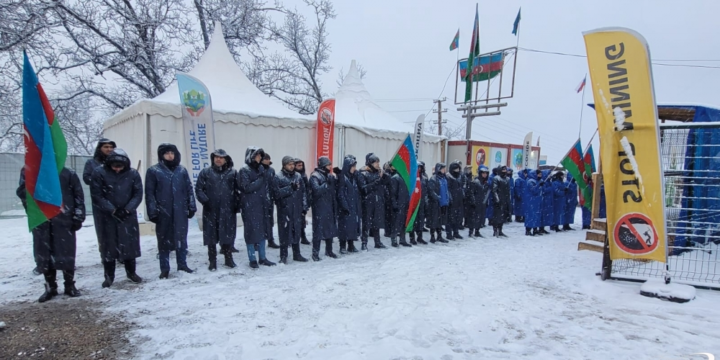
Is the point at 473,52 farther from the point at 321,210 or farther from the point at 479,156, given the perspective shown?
the point at 321,210

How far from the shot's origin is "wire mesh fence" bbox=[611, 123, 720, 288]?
489 centimetres

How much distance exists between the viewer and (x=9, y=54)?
424 inches

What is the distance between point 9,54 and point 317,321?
1316 cm

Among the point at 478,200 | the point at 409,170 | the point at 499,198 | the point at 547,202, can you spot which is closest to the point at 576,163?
the point at 547,202

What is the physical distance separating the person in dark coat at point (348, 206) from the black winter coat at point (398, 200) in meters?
0.92

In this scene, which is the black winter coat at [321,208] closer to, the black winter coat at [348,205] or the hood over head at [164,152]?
the black winter coat at [348,205]

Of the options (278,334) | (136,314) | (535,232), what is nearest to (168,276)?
(136,314)

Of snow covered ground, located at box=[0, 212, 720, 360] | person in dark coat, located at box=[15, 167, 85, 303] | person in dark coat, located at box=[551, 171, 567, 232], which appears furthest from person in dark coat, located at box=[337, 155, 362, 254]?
person in dark coat, located at box=[551, 171, 567, 232]

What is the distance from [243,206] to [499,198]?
683cm

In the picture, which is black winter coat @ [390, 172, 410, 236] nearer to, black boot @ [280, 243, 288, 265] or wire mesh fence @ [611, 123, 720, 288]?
black boot @ [280, 243, 288, 265]

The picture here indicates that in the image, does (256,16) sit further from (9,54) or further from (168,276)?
(168,276)

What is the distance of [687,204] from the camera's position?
21.7 feet

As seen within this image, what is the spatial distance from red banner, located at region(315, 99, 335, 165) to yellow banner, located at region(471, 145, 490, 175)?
696 centimetres

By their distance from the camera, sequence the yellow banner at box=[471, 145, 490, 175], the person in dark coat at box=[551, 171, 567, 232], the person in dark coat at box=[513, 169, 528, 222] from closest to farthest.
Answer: the person in dark coat at box=[551, 171, 567, 232] → the person in dark coat at box=[513, 169, 528, 222] → the yellow banner at box=[471, 145, 490, 175]
